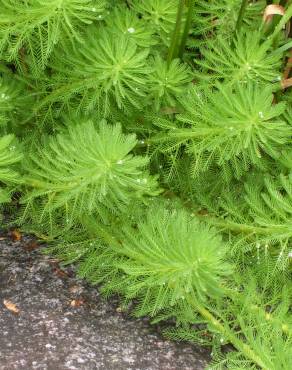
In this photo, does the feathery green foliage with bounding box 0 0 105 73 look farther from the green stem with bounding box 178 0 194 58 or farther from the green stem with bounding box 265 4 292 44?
the green stem with bounding box 265 4 292 44

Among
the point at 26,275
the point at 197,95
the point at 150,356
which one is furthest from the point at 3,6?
the point at 150,356

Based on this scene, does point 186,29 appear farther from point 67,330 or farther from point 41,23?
point 67,330

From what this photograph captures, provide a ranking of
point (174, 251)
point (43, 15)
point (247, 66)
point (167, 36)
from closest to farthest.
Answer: point (174, 251) → point (43, 15) → point (247, 66) → point (167, 36)

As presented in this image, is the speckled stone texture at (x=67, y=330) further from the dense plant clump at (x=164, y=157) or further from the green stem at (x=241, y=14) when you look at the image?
the green stem at (x=241, y=14)

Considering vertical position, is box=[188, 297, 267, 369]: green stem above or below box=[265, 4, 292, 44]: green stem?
below

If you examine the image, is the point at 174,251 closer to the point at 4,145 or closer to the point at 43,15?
the point at 4,145

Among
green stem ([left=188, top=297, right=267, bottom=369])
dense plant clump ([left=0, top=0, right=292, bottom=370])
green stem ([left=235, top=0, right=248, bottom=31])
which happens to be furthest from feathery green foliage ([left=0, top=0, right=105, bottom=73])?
green stem ([left=188, top=297, right=267, bottom=369])

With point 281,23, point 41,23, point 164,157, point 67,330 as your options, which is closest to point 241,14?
point 281,23
